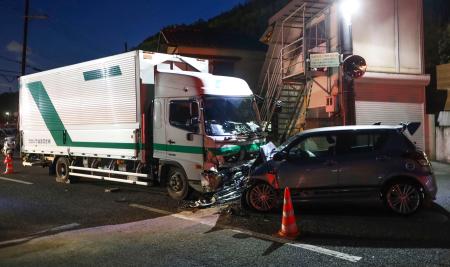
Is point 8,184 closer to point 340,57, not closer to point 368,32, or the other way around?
point 340,57

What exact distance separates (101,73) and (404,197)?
8.24m

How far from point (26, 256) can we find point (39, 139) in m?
9.38

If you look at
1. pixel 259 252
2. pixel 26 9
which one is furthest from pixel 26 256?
pixel 26 9

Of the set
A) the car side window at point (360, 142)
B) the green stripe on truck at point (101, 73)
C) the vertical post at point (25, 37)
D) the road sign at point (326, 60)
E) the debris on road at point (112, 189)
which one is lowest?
the debris on road at point (112, 189)

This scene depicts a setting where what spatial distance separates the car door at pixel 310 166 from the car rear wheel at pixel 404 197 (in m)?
0.99

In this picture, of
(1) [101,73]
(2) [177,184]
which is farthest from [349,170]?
(1) [101,73]

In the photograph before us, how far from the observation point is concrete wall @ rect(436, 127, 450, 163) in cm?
1544

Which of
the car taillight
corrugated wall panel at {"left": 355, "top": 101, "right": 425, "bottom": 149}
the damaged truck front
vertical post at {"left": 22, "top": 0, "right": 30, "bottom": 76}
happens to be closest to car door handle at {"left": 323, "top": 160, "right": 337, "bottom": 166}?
the car taillight

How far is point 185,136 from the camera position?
32.4 ft

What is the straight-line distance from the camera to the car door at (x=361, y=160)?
7977 mm

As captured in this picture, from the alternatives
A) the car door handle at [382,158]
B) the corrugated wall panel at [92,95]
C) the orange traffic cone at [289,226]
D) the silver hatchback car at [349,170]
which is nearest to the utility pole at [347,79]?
the silver hatchback car at [349,170]

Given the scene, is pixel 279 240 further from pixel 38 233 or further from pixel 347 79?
pixel 347 79

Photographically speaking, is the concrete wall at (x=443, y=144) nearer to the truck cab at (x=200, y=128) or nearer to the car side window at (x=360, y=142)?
the truck cab at (x=200, y=128)

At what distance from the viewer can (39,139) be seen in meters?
15.0
